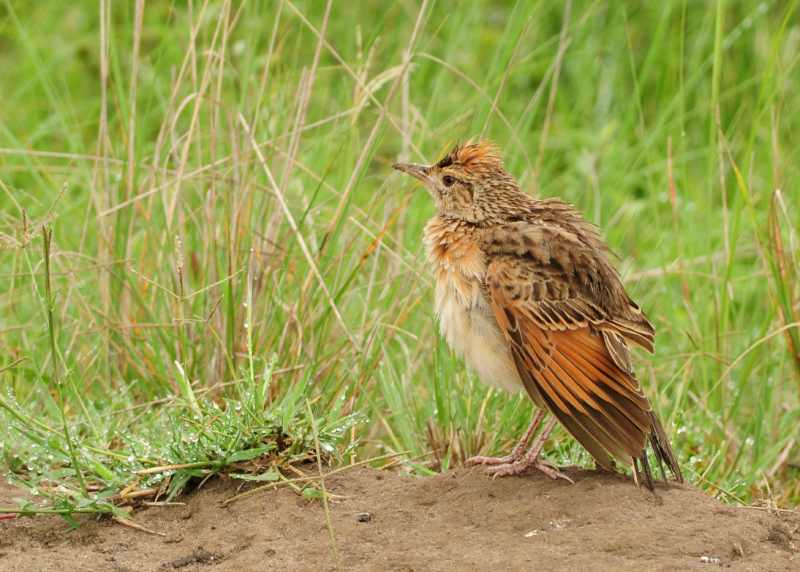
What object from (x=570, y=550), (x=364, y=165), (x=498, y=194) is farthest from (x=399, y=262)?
(x=570, y=550)

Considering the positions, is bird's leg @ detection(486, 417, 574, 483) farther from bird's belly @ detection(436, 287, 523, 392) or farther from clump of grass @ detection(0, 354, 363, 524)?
clump of grass @ detection(0, 354, 363, 524)

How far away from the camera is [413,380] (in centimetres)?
624

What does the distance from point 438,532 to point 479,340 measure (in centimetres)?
90

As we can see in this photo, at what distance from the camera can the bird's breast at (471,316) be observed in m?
4.96

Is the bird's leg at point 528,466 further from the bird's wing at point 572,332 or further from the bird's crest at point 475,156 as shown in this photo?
the bird's crest at point 475,156

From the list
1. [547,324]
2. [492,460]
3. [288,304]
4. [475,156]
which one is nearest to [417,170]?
[475,156]

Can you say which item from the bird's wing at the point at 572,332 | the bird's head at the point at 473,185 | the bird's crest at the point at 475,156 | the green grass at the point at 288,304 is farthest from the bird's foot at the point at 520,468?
the bird's crest at the point at 475,156

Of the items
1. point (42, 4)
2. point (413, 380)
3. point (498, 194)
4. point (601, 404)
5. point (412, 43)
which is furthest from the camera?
point (42, 4)

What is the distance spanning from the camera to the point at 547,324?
485 cm

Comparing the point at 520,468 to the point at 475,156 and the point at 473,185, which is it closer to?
the point at 473,185

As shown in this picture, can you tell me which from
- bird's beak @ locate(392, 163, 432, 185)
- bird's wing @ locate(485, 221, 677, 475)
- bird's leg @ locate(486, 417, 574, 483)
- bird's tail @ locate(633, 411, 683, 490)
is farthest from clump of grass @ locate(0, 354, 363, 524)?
bird's beak @ locate(392, 163, 432, 185)

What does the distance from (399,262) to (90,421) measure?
6.18 feet

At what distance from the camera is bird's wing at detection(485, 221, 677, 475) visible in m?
4.57

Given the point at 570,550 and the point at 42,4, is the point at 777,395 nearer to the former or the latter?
the point at 570,550
